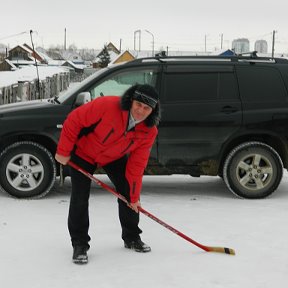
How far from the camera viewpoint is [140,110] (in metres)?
3.76

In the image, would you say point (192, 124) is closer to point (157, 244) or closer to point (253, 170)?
point (253, 170)

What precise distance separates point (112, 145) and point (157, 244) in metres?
1.10

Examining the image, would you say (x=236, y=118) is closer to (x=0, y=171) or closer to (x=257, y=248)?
(x=257, y=248)

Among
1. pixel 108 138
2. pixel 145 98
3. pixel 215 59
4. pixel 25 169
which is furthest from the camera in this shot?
pixel 215 59

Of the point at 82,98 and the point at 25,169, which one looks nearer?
the point at 82,98

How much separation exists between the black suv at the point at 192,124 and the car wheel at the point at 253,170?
0.04 ft

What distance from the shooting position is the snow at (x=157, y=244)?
149 inches

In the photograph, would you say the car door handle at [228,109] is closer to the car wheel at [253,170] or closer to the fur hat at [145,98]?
the car wheel at [253,170]

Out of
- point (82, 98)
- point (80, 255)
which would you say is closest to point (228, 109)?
point (82, 98)

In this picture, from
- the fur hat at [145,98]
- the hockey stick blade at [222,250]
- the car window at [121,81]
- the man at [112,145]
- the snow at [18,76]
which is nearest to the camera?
the fur hat at [145,98]

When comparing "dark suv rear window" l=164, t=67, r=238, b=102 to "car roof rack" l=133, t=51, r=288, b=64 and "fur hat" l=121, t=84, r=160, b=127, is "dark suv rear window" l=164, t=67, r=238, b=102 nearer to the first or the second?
"car roof rack" l=133, t=51, r=288, b=64

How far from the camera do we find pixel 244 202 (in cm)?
616

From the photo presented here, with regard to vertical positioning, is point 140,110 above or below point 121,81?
below

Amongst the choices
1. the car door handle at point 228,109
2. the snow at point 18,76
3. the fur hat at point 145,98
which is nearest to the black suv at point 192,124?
the car door handle at point 228,109
